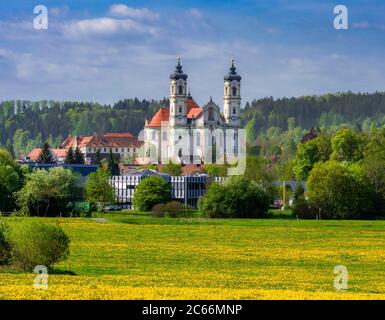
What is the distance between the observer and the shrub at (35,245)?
4091cm

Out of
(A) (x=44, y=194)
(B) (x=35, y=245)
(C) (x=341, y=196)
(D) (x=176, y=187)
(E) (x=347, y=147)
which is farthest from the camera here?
(E) (x=347, y=147)

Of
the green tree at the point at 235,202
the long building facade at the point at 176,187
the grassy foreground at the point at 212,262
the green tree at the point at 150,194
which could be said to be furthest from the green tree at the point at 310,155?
the grassy foreground at the point at 212,262

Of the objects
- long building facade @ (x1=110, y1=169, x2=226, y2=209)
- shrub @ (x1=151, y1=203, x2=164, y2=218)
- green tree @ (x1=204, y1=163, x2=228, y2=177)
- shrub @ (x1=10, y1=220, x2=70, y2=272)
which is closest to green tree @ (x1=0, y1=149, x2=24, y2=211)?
shrub @ (x1=151, y1=203, x2=164, y2=218)

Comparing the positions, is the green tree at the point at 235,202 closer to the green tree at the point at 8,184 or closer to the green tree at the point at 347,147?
the green tree at the point at 8,184

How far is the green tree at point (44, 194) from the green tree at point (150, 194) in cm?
892

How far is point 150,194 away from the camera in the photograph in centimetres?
11225

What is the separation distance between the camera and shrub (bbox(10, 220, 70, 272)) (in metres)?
40.9

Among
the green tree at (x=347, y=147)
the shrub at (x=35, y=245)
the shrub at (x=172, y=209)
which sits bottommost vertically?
the shrub at (x=35, y=245)

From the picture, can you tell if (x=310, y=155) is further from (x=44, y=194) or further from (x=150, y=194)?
(x=44, y=194)

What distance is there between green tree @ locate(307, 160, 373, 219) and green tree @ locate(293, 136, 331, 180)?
38.9m

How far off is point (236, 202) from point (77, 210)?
48.2ft

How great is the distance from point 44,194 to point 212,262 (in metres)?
51.6

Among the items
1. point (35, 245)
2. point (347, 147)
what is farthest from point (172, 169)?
point (35, 245)

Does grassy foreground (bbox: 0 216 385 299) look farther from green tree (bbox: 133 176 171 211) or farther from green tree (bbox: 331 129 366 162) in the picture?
green tree (bbox: 331 129 366 162)
